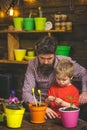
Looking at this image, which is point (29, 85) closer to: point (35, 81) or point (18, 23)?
point (35, 81)

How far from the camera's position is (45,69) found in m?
3.21

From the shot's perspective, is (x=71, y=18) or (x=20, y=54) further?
(x=20, y=54)

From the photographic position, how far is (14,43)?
535 cm

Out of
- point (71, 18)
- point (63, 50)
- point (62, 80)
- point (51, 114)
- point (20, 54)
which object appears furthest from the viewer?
point (20, 54)

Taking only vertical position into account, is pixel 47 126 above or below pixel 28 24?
below

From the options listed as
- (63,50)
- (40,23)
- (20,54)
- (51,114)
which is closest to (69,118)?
(51,114)

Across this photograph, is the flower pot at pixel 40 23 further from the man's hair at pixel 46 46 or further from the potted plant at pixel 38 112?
the potted plant at pixel 38 112

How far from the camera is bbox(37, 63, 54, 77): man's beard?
320 centimetres

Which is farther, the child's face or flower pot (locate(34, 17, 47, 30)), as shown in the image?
flower pot (locate(34, 17, 47, 30))

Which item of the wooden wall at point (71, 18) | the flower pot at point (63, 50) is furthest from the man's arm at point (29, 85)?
the wooden wall at point (71, 18)

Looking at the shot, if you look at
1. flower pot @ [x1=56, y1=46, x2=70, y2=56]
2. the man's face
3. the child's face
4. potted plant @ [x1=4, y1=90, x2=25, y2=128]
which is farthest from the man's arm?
flower pot @ [x1=56, y1=46, x2=70, y2=56]

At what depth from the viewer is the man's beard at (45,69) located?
10.5ft

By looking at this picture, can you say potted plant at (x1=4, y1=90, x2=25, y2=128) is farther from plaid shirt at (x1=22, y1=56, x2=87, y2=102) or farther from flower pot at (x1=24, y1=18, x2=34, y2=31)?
flower pot at (x1=24, y1=18, x2=34, y2=31)

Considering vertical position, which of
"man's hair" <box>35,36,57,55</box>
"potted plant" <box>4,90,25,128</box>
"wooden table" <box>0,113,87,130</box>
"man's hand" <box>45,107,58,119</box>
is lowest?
"wooden table" <box>0,113,87,130</box>
